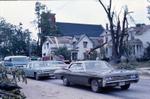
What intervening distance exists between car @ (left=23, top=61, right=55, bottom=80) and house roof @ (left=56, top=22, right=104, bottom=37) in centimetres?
5843

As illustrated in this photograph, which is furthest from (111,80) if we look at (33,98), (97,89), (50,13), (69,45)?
(50,13)

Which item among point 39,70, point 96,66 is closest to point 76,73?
point 96,66

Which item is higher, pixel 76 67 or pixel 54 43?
pixel 54 43

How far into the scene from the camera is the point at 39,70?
2395 cm

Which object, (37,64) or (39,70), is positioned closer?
(39,70)

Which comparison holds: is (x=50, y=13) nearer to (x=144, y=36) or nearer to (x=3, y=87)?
(x=144, y=36)

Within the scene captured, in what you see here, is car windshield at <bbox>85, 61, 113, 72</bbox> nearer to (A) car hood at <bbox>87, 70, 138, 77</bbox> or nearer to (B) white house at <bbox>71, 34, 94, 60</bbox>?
(A) car hood at <bbox>87, 70, 138, 77</bbox>

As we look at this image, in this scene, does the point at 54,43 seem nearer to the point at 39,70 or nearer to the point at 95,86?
the point at 39,70

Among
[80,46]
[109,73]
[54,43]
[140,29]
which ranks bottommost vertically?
[109,73]

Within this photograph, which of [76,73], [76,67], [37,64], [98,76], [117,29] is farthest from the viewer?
[117,29]

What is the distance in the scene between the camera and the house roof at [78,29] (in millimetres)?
84875

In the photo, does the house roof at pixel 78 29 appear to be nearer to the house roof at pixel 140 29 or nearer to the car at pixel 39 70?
the house roof at pixel 140 29

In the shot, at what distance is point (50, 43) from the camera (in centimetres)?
7075

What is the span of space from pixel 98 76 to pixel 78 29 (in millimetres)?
73071
